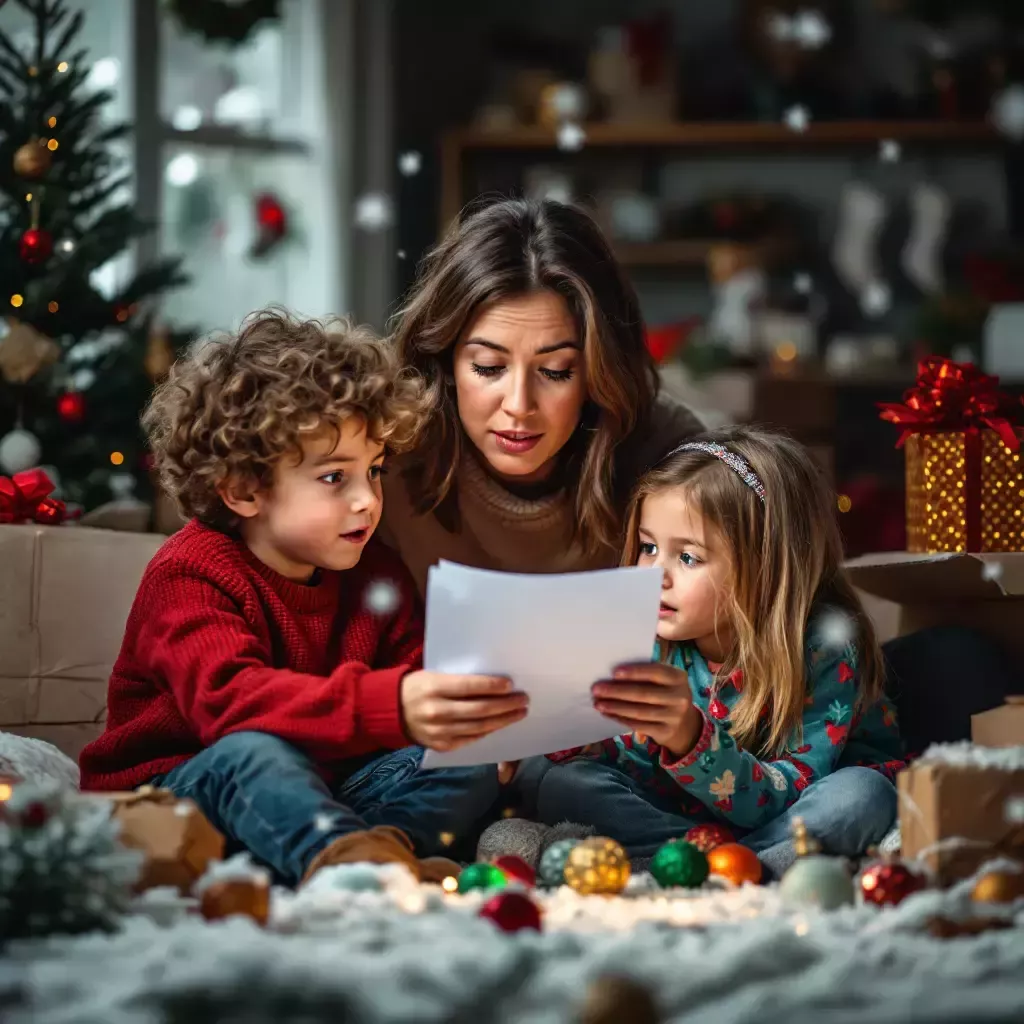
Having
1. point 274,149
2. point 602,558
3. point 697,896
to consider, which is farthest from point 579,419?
point 274,149

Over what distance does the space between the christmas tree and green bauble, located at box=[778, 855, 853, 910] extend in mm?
1493

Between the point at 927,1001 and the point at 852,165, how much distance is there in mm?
3959

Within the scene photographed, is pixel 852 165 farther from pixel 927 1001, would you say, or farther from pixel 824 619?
pixel 927 1001

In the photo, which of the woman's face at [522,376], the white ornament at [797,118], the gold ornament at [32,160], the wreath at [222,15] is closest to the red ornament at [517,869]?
the woman's face at [522,376]

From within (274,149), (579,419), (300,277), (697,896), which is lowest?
(697,896)

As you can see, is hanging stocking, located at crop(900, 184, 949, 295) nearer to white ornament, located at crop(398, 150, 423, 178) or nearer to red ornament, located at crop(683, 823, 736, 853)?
white ornament, located at crop(398, 150, 423, 178)

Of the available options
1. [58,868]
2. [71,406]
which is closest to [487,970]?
[58,868]

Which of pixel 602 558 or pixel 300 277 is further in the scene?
pixel 300 277

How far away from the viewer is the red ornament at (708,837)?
160 cm

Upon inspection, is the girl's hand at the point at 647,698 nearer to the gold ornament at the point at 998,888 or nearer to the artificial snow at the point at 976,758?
the artificial snow at the point at 976,758

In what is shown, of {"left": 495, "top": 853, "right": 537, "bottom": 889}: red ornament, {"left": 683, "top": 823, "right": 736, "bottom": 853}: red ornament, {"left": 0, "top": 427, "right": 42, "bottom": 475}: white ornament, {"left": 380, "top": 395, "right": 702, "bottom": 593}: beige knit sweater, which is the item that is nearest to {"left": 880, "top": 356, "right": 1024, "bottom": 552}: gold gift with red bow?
{"left": 380, "top": 395, "right": 702, "bottom": 593}: beige knit sweater

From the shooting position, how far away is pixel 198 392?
1689mm

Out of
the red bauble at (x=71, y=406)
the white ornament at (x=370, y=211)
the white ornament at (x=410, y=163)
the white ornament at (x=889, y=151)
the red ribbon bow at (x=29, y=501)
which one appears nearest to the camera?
the red ribbon bow at (x=29, y=501)

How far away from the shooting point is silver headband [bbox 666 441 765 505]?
70.6 inches
